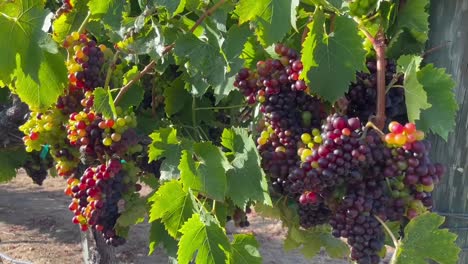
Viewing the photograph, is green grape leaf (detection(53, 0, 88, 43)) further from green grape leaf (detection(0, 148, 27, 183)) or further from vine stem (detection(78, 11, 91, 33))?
green grape leaf (detection(0, 148, 27, 183))

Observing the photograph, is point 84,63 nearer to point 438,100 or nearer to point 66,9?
point 66,9

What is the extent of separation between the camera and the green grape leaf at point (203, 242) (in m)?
1.52

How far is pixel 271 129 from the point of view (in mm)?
1534

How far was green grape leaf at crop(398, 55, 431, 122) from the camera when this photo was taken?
127 cm

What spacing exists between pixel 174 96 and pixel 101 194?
1.73 ft

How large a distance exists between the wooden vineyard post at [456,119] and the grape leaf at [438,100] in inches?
6.1

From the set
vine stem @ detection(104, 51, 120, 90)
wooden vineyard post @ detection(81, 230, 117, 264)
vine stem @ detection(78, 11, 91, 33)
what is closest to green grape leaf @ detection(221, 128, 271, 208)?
vine stem @ detection(104, 51, 120, 90)

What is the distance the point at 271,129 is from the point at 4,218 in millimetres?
6388

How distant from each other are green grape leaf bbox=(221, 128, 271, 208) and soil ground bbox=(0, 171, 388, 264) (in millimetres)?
4196

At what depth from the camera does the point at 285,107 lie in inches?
56.2

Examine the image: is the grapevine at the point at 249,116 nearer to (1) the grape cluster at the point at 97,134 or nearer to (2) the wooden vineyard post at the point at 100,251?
(1) the grape cluster at the point at 97,134

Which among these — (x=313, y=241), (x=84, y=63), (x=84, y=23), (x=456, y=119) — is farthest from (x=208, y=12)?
(x=313, y=241)

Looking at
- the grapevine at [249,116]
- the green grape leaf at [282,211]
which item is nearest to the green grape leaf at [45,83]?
the grapevine at [249,116]

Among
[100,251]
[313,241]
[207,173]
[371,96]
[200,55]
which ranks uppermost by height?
[200,55]
